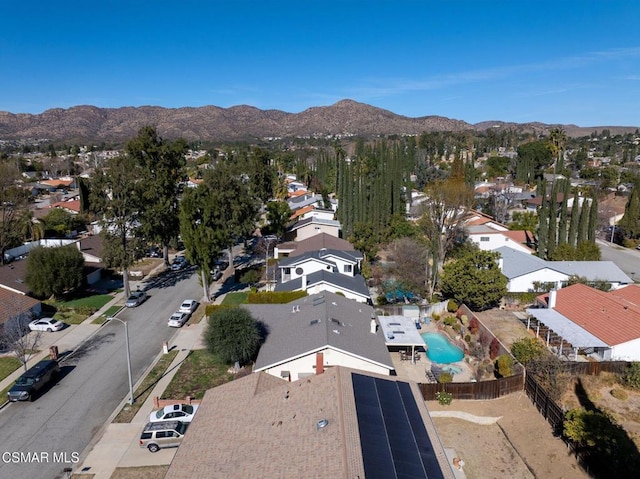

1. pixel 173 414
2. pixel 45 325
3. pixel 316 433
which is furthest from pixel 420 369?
pixel 45 325

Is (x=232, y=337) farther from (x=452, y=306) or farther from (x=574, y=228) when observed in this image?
(x=574, y=228)

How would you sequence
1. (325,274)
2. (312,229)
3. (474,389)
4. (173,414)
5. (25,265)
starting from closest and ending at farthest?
(173,414) → (474,389) → (325,274) → (25,265) → (312,229)

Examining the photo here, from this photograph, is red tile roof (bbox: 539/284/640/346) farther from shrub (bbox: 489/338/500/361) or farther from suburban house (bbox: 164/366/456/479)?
suburban house (bbox: 164/366/456/479)

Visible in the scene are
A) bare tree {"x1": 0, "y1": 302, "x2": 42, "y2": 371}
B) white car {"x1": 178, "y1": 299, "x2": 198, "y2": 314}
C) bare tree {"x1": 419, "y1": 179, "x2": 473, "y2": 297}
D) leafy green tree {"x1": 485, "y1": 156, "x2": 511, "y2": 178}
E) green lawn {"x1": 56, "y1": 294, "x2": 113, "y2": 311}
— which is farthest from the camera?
leafy green tree {"x1": 485, "y1": 156, "x2": 511, "y2": 178}

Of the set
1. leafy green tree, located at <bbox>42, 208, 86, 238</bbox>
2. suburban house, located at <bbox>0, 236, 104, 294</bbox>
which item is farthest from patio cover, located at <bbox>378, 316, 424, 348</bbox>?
leafy green tree, located at <bbox>42, 208, 86, 238</bbox>

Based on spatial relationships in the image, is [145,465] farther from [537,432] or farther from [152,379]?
[537,432]

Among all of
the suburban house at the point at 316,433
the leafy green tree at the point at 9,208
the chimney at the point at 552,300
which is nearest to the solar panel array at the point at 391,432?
the suburban house at the point at 316,433
